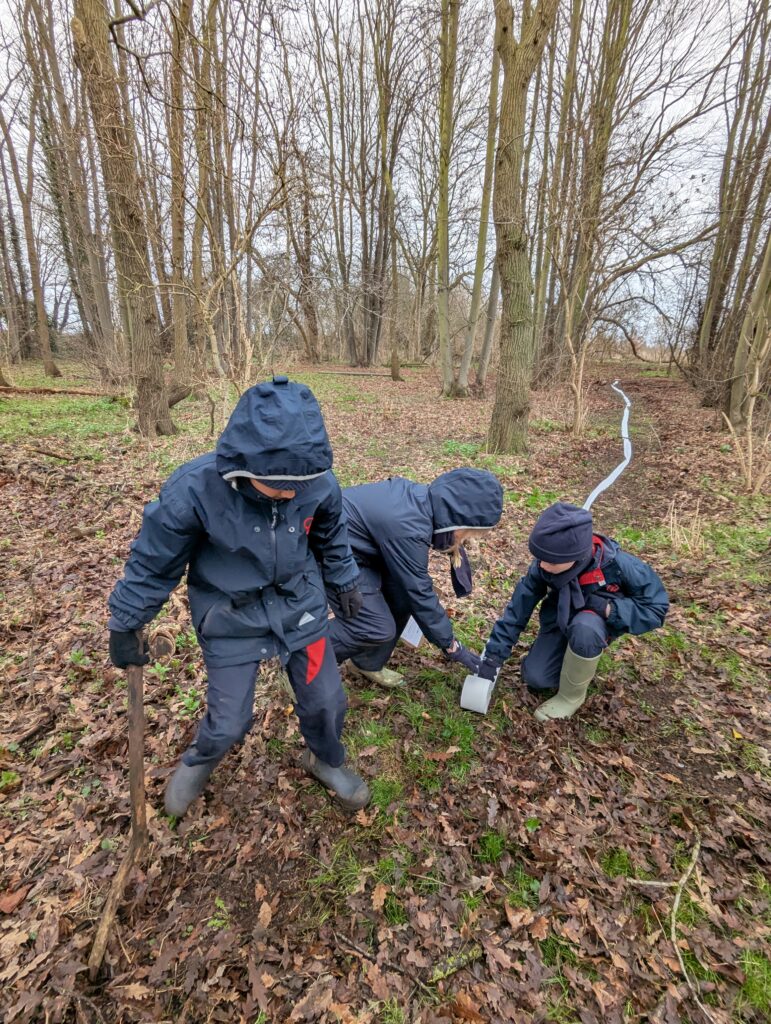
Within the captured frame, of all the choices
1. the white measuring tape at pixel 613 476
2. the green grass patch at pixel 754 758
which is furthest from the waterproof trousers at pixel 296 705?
the white measuring tape at pixel 613 476

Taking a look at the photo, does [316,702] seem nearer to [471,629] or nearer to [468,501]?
[468,501]

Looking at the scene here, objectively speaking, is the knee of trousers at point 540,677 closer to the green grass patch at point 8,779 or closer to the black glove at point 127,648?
the black glove at point 127,648

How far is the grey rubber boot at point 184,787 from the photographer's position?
7.67 ft

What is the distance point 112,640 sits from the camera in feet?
6.38

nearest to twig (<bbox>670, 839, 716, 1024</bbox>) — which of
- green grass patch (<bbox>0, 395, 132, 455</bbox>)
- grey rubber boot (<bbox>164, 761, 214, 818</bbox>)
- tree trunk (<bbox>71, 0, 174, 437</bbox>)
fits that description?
grey rubber boot (<bbox>164, 761, 214, 818</bbox>)

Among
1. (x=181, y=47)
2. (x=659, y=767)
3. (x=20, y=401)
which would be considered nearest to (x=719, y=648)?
(x=659, y=767)

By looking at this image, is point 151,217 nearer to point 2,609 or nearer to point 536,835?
point 2,609

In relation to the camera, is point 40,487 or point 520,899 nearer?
point 520,899

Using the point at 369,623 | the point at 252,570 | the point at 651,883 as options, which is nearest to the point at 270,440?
the point at 252,570

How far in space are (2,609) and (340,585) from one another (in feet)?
9.94

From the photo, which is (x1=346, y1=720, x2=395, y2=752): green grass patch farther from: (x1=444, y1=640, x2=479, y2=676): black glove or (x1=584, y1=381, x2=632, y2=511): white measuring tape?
(x1=584, y1=381, x2=632, y2=511): white measuring tape

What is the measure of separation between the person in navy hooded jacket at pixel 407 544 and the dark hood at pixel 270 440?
3.17 feet

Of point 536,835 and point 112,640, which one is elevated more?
point 112,640

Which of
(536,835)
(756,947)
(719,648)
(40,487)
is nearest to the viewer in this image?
(756,947)
